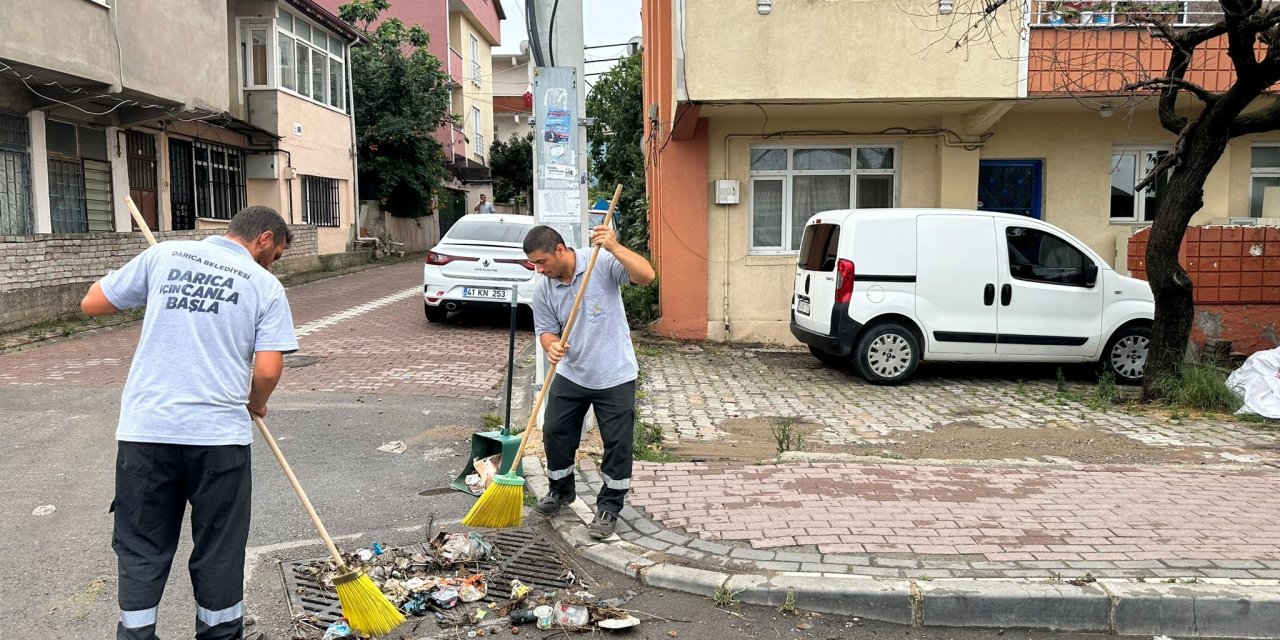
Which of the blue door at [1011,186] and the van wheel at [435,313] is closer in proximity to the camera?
the blue door at [1011,186]

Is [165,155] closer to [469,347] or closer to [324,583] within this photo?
[469,347]

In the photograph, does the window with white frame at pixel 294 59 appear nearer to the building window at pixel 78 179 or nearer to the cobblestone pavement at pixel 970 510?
the building window at pixel 78 179

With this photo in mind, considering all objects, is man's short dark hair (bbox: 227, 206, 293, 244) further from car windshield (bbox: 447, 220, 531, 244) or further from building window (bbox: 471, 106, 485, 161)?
building window (bbox: 471, 106, 485, 161)

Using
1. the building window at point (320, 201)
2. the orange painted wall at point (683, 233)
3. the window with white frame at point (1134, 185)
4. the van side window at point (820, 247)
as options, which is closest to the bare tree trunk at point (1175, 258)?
the van side window at point (820, 247)

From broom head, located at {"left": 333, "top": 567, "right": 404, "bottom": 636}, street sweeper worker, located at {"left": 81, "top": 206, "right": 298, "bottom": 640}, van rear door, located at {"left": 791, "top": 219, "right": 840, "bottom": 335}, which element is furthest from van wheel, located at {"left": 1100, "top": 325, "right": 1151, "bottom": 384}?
street sweeper worker, located at {"left": 81, "top": 206, "right": 298, "bottom": 640}

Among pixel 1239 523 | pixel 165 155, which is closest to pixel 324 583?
pixel 1239 523

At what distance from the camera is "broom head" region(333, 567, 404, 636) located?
151 inches

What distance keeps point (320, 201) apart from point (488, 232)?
1330 cm

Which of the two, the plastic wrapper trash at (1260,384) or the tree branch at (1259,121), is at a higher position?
the tree branch at (1259,121)

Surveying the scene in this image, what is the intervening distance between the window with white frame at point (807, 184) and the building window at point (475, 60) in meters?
31.9

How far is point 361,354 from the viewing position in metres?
11.2

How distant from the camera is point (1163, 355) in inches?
340

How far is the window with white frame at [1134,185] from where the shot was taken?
12.4 m

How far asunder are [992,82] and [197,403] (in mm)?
10006
